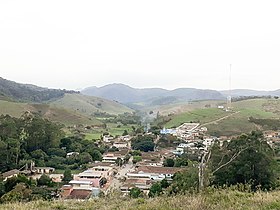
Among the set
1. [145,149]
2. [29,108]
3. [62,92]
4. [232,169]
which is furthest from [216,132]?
[62,92]

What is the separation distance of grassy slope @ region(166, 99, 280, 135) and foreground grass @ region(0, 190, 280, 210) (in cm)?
4324

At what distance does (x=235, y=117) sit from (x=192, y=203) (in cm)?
5389

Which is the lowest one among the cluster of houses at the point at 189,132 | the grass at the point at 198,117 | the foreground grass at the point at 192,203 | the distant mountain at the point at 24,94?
the cluster of houses at the point at 189,132

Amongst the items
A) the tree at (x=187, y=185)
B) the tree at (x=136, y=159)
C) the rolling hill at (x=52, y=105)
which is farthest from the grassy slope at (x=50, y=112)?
the tree at (x=187, y=185)

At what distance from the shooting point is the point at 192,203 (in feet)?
16.2

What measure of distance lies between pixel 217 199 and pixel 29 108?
6037 cm

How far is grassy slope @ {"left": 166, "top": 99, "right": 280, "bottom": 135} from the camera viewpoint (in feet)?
163

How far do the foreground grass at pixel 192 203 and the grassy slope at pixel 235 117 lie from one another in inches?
1702

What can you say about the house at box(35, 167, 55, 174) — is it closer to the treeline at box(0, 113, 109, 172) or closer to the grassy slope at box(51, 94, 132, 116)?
the treeline at box(0, 113, 109, 172)

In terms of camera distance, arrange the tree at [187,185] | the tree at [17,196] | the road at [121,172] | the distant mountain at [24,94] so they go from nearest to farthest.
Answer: the tree at [187,185], the tree at [17,196], the road at [121,172], the distant mountain at [24,94]

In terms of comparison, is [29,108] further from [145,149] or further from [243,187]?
[243,187]

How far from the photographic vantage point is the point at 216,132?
49500 millimetres

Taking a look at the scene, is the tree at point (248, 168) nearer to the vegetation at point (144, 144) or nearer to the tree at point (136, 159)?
the tree at point (136, 159)

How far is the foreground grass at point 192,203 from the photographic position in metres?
4.99
